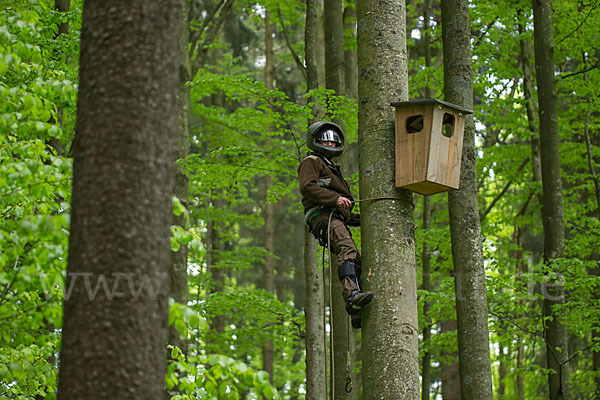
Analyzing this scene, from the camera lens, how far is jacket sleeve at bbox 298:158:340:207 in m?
5.33

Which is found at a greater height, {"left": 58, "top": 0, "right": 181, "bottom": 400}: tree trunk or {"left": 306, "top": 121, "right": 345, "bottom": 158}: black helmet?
{"left": 306, "top": 121, "right": 345, "bottom": 158}: black helmet

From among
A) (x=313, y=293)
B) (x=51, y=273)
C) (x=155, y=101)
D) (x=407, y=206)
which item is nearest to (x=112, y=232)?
(x=155, y=101)

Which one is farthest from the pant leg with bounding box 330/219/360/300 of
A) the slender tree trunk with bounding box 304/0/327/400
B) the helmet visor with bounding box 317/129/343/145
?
the slender tree trunk with bounding box 304/0/327/400

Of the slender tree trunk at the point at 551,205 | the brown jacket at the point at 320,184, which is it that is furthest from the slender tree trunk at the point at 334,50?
the brown jacket at the point at 320,184

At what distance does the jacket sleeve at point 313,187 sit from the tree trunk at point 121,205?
2468 mm

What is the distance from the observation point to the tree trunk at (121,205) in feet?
8.82

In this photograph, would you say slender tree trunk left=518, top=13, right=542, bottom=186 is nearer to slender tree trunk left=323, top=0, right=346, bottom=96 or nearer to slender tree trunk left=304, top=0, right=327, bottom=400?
slender tree trunk left=323, top=0, right=346, bottom=96

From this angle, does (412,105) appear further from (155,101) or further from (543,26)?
(543,26)

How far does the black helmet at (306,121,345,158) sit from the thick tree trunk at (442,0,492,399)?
189 centimetres

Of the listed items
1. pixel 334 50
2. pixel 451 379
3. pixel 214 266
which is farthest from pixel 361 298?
pixel 214 266

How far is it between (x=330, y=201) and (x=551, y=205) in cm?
592

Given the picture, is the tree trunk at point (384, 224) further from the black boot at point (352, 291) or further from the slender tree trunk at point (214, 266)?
the slender tree trunk at point (214, 266)

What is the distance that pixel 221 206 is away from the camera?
17.8 meters

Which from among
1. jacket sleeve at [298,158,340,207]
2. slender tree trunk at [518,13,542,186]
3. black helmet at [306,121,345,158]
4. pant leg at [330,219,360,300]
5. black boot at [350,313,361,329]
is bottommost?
black boot at [350,313,361,329]
